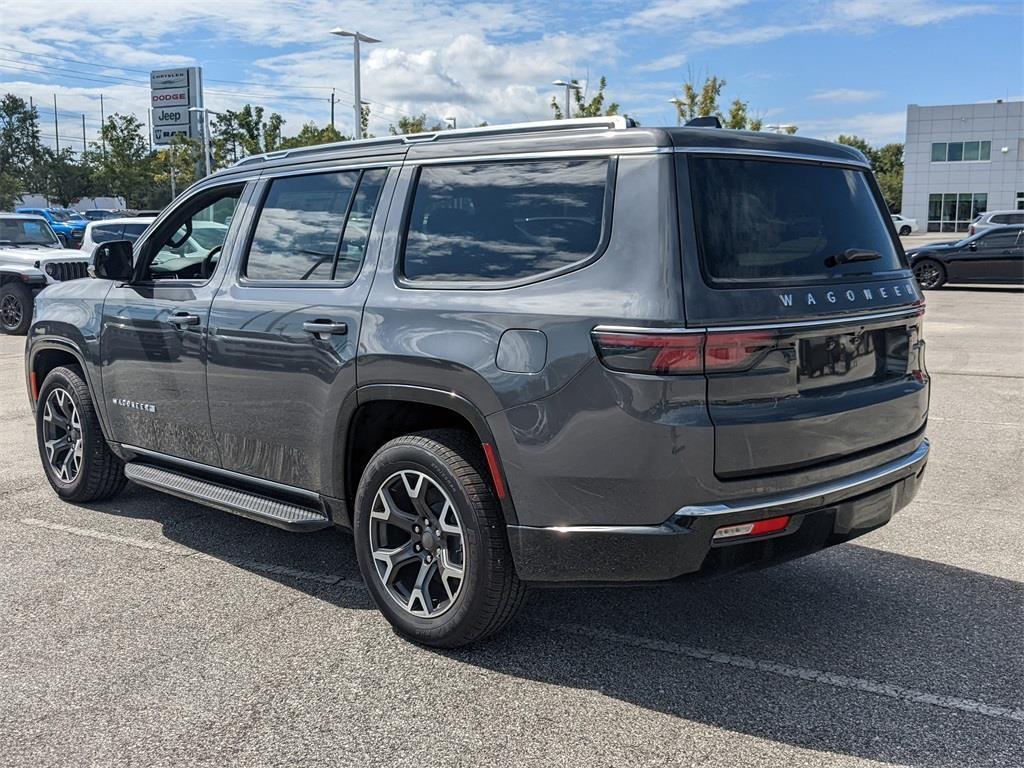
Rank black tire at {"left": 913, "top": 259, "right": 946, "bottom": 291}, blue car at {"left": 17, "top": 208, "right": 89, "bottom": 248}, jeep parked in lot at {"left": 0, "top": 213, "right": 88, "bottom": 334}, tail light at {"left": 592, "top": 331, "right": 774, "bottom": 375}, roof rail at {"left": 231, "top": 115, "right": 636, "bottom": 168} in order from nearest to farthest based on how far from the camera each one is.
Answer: tail light at {"left": 592, "top": 331, "right": 774, "bottom": 375} < roof rail at {"left": 231, "top": 115, "right": 636, "bottom": 168} < jeep parked in lot at {"left": 0, "top": 213, "right": 88, "bottom": 334} < black tire at {"left": 913, "top": 259, "right": 946, "bottom": 291} < blue car at {"left": 17, "top": 208, "right": 89, "bottom": 248}

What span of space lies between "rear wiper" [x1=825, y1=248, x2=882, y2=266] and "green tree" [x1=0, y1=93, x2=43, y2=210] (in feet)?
263

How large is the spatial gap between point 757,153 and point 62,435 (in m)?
4.51

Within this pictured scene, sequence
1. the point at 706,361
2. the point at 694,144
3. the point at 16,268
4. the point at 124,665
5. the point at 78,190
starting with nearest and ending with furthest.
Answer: the point at 706,361 < the point at 694,144 < the point at 124,665 < the point at 16,268 < the point at 78,190

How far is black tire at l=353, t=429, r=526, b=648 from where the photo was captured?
138 inches

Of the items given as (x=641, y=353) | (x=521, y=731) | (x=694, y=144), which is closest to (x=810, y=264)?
(x=694, y=144)

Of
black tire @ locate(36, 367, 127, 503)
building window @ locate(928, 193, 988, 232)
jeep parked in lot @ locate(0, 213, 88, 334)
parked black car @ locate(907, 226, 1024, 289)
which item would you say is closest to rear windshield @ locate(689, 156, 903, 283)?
black tire @ locate(36, 367, 127, 503)

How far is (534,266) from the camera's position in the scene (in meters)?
3.45

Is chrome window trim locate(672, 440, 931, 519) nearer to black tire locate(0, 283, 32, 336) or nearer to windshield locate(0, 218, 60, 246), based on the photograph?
black tire locate(0, 283, 32, 336)

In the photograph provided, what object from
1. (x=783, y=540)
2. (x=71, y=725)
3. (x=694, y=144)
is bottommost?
(x=71, y=725)

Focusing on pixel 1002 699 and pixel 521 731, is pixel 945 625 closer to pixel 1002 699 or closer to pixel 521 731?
pixel 1002 699

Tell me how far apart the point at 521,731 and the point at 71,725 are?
1.48 metres

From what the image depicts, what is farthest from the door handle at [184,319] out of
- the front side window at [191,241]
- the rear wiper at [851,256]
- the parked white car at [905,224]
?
the parked white car at [905,224]

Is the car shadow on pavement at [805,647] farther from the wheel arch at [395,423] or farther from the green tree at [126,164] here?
the green tree at [126,164]

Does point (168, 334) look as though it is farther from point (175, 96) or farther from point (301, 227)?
point (175, 96)
